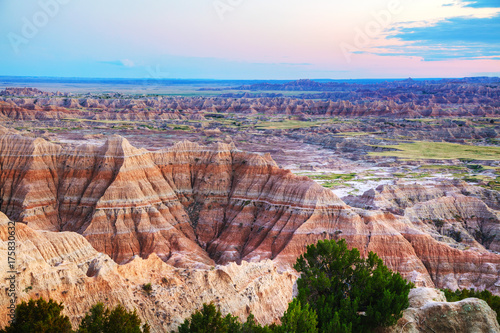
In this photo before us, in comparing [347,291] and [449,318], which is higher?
[449,318]

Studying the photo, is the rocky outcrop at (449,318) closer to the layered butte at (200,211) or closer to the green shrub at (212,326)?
the green shrub at (212,326)

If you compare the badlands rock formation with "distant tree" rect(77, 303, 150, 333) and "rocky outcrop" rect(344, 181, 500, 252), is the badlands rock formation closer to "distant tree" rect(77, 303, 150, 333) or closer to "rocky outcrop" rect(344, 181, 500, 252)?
"distant tree" rect(77, 303, 150, 333)

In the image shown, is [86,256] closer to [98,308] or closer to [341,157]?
[98,308]

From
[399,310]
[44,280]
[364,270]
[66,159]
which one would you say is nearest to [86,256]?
[44,280]

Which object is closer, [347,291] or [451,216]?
[347,291]

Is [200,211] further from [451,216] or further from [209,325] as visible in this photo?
[451,216]

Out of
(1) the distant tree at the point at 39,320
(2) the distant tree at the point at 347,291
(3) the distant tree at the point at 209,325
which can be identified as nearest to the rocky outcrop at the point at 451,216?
(2) the distant tree at the point at 347,291

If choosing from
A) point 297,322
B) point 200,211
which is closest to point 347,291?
point 297,322

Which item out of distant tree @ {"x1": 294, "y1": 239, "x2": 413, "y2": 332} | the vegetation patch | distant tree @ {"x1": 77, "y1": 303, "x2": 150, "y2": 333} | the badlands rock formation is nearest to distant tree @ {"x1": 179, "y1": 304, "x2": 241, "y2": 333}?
distant tree @ {"x1": 77, "y1": 303, "x2": 150, "y2": 333}
